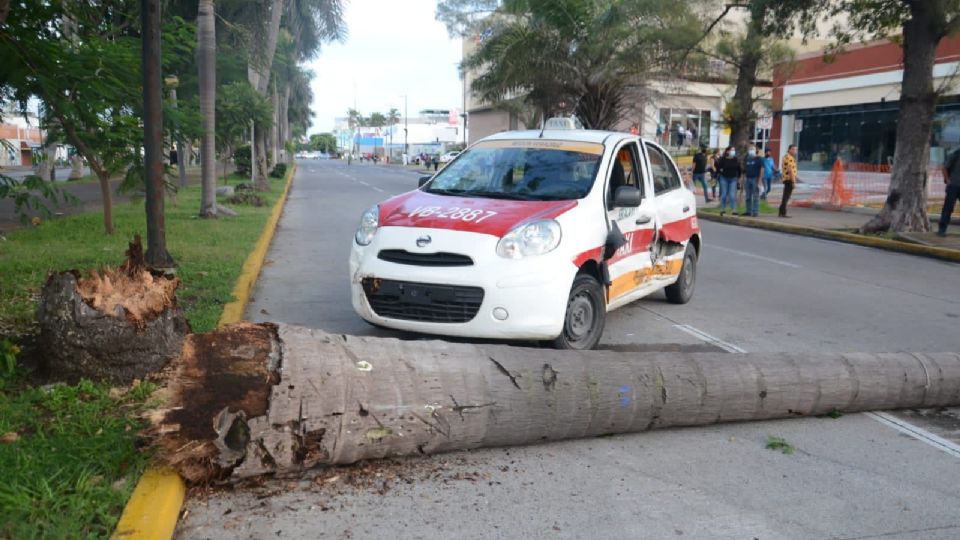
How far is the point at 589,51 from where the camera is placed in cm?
2723

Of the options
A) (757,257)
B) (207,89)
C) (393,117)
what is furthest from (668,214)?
(393,117)

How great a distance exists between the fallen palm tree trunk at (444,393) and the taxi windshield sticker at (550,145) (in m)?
2.35

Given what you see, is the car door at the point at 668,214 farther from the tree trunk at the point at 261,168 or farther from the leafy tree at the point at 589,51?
the tree trunk at the point at 261,168

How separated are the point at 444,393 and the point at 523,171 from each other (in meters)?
3.04

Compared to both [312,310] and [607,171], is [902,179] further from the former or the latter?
[312,310]

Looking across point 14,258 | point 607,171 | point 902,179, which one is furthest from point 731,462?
point 902,179

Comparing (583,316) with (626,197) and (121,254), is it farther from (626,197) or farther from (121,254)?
(121,254)

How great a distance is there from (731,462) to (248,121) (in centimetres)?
2287

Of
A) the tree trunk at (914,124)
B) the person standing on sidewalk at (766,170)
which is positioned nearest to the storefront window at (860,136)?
the person standing on sidewalk at (766,170)

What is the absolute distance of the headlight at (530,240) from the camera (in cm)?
556

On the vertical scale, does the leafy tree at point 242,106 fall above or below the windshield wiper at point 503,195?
above

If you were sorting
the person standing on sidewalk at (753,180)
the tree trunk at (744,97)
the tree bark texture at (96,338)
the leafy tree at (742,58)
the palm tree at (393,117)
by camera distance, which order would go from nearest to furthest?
the tree bark texture at (96,338), the person standing on sidewalk at (753,180), the tree trunk at (744,97), the leafy tree at (742,58), the palm tree at (393,117)

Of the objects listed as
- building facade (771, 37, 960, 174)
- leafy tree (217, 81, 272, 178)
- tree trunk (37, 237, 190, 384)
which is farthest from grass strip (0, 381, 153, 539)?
building facade (771, 37, 960, 174)

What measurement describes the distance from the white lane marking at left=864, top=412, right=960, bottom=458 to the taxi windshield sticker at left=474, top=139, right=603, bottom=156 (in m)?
2.96
